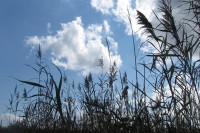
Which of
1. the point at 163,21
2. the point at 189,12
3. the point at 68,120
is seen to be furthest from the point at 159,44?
the point at 68,120

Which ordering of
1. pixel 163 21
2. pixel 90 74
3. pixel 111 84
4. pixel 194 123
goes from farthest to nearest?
pixel 90 74
pixel 111 84
pixel 163 21
pixel 194 123

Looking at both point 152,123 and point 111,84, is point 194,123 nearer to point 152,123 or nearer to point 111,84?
point 152,123

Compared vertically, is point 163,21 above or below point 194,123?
above

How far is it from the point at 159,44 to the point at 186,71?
434mm

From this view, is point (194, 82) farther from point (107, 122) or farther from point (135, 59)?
point (107, 122)

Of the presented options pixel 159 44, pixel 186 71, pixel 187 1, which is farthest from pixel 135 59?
pixel 187 1

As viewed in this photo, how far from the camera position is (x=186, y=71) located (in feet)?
12.1

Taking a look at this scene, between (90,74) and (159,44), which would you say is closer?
(159,44)

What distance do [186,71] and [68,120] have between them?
143 centimetres

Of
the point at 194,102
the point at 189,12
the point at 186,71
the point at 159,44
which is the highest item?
the point at 189,12

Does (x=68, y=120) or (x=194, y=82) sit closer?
(x=194, y=82)

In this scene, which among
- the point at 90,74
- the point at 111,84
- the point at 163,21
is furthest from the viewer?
the point at 90,74

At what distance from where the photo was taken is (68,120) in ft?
12.8

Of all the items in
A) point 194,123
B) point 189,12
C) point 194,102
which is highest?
point 189,12
